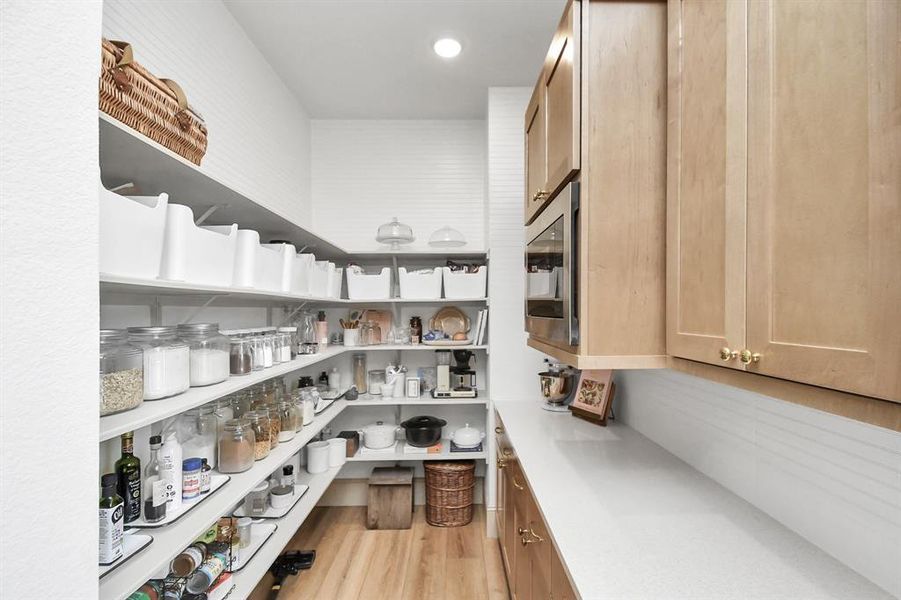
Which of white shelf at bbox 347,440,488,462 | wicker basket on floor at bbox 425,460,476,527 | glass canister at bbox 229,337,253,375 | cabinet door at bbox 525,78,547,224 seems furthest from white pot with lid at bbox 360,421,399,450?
cabinet door at bbox 525,78,547,224

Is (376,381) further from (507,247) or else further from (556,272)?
(556,272)

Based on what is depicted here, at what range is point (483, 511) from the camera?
3.04 meters

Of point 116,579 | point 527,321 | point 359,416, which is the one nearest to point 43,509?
point 116,579

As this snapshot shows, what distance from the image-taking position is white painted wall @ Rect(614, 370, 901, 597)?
2.86ft

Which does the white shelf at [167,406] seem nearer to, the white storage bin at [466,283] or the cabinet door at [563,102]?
the cabinet door at [563,102]

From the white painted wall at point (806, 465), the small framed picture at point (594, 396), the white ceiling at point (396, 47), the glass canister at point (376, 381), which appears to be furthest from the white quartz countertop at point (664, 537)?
the white ceiling at point (396, 47)

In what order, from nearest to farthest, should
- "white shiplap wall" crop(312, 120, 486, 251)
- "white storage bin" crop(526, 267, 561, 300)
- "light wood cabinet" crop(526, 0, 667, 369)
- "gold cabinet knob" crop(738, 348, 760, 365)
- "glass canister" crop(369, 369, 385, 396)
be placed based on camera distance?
"gold cabinet knob" crop(738, 348, 760, 365) < "light wood cabinet" crop(526, 0, 667, 369) < "white storage bin" crop(526, 267, 561, 300) < "glass canister" crop(369, 369, 385, 396) < "white shiplap wall" crop(312, 120, 486, 251)

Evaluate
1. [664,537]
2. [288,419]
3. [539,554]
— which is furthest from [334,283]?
[664,537]

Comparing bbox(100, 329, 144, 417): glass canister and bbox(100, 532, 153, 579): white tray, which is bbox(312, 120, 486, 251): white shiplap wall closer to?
bbox(100, 329, 144, 417): glass canister

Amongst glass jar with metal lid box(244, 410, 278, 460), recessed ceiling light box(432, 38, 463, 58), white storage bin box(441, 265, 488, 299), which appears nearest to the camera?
glass jar with metal lid box(244, 410, 278, 460)

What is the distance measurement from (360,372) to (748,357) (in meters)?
2.68

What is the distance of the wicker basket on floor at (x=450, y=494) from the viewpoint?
2867mm

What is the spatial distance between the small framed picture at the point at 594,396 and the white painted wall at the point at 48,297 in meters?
1.90

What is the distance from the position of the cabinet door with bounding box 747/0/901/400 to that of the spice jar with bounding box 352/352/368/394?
2683 millimetres
